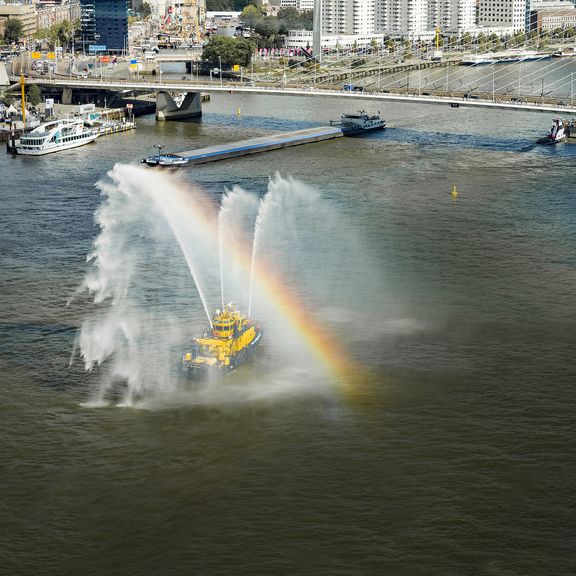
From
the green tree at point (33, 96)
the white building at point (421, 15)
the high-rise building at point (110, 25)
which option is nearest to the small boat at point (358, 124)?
the green tree at point (33, 96)

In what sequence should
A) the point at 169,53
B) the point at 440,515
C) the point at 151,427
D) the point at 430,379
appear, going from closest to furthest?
the point at 440,515 → the point at 151,427 → the point at 430,379 → the point at 169,53

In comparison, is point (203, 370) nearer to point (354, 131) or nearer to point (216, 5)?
point (354, 131)

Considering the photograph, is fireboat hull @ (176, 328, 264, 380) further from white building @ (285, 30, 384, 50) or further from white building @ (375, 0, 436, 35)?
white building @ (375, 0, 436, 35)

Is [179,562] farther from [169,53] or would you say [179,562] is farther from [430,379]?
[169,53]

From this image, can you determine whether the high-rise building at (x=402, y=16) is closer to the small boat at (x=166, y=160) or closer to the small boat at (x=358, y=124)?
the small boat at (x=358, y=124)

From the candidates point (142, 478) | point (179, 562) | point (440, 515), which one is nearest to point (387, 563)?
point (440, 515)

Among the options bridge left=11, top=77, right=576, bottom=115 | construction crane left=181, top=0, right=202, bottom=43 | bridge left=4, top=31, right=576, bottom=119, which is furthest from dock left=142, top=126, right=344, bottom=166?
construction crane left=181, top=0, right=202, bottom=43

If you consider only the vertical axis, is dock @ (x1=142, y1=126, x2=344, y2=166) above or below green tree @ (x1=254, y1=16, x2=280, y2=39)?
below
